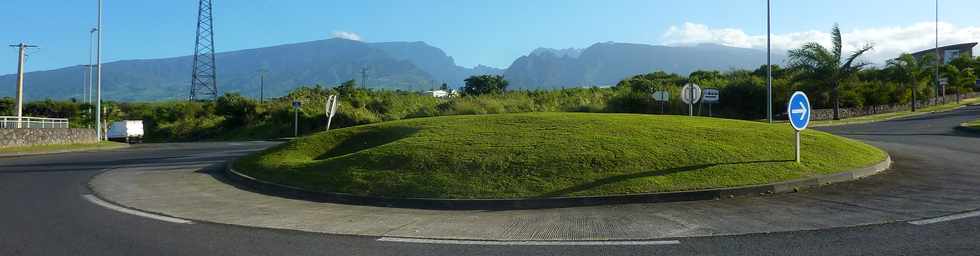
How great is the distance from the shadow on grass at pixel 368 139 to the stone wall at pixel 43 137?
19.3 meters

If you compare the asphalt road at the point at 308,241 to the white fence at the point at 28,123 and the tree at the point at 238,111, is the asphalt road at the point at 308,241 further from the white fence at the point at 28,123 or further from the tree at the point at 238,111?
the tree at the point at 238,111

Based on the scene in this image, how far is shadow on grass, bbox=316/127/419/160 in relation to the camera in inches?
604

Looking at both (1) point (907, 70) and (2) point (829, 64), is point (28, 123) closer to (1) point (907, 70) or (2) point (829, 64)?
(2) point (829, 64)

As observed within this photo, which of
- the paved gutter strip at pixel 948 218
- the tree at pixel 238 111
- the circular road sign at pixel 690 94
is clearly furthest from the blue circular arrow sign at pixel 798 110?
the tree at pixel 238 111

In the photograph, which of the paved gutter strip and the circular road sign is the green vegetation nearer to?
the circular road sign

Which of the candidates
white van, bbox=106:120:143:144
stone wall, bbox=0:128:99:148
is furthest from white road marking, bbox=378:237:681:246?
white van, bbox=106:120:143:144

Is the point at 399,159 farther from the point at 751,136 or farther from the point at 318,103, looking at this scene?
the point at 318,103

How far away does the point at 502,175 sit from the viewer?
10766 mm

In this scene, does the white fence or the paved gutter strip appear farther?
the white fence

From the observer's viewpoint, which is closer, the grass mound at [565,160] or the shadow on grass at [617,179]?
the shadow on grass at [617,179]

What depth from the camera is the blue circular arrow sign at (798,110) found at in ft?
37.1

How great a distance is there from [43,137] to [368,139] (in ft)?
71.9

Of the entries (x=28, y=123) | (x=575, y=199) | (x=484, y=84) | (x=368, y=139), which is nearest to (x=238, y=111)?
(x=28, y=123)

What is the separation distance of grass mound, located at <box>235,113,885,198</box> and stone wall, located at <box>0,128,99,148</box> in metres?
18.4
